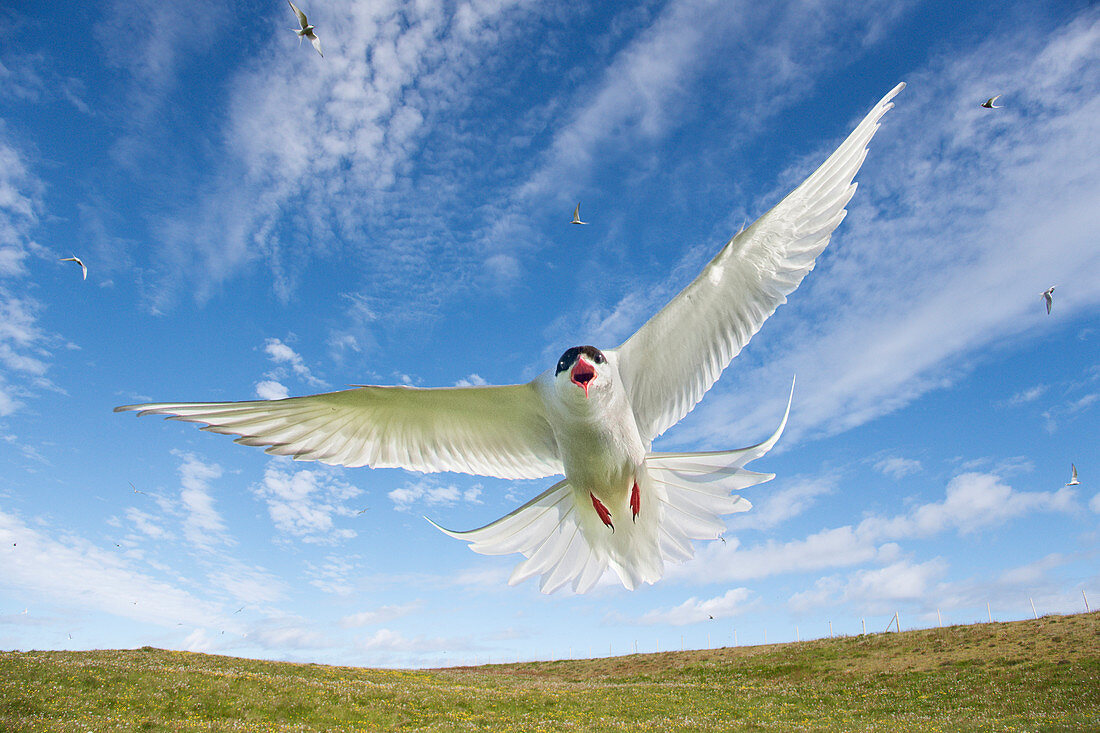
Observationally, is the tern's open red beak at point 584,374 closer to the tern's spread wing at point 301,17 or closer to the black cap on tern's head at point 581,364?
the black cap on tern's head at point 581,364

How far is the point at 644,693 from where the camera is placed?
20.2m

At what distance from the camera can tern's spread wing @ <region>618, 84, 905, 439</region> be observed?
16.6ft

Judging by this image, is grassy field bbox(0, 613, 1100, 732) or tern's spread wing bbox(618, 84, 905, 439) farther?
grassy field bbox(0, 613, 1100, 732)

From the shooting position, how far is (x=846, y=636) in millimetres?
29891

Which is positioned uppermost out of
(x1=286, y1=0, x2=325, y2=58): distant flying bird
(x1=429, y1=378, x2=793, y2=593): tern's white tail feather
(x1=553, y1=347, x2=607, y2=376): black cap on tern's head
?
(x1=286, y1=0, x2=325, y2=58): distant flying bird

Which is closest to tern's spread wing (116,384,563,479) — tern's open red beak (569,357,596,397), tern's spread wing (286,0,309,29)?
tern's open red beak (569,357,596,397)

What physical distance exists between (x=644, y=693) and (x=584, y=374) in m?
18.9

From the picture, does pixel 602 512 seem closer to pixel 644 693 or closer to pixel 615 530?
pixel 615 530

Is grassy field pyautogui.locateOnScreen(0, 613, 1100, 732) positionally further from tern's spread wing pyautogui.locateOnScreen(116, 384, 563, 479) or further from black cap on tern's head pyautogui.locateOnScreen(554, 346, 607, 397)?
black cap on tern's head pyautogui.locateOnScreen(554, 346, 607, 397)

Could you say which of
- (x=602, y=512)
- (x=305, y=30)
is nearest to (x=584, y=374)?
(x=602, y=512)

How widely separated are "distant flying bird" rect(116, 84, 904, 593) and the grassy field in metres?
9.42

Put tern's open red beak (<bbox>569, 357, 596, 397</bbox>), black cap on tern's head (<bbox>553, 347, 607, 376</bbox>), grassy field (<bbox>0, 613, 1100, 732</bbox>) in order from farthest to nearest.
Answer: grassy field (<bbox>0, 613, 1100, 732</bbox>)
black cap on tern's head (<bbox>553, 347, 607, 376</bbox>)
tern's open red beak (<bbox>569, 357, 596, 397</bbox>)

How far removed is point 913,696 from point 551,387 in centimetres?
2002

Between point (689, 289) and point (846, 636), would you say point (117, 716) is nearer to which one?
point (689, 289)
